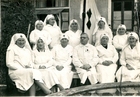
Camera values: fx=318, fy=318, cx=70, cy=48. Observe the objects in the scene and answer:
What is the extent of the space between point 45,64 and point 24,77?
584 millimetres

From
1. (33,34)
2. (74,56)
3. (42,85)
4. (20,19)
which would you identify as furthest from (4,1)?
(42,85)

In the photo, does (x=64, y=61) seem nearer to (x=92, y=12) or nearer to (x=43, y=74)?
(x=43, y=74)

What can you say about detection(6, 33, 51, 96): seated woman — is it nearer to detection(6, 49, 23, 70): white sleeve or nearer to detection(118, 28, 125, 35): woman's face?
detection(6, 49, 23, 70): white sleeve

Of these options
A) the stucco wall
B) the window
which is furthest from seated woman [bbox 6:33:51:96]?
the stucco wall

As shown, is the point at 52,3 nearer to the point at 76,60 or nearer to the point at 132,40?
the point at 76,60

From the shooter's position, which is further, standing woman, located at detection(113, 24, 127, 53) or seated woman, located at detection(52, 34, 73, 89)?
standing woman, located at detection(113, 24, 127, 53)

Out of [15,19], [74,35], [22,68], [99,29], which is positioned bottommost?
[22,68]

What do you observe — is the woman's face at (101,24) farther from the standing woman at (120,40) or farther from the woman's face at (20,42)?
the woman's face at (20,42)

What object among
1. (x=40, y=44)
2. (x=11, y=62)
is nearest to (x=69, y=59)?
(x=40, y=44)

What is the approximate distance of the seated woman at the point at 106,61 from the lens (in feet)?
20.5

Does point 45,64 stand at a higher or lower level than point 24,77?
Result: higher

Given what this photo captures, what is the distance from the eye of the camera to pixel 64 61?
6.48 metres

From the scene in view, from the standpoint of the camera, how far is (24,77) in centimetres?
583

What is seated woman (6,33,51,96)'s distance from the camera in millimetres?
5770
